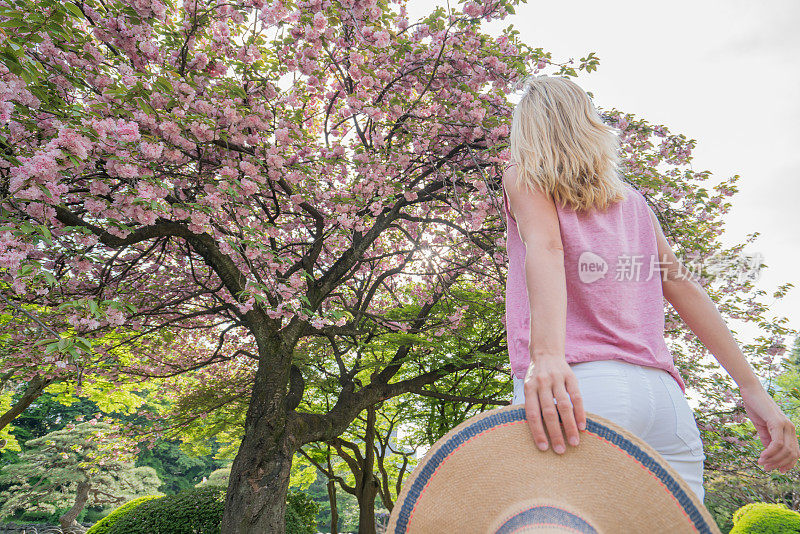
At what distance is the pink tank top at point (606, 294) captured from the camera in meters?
1.28

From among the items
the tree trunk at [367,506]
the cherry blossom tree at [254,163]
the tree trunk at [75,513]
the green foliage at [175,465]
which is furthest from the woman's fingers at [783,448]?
the green foliage at [175,465]

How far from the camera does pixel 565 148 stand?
4.71ft

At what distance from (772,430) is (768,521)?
7782 mm

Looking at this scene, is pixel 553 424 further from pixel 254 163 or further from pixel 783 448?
pixel 254 163

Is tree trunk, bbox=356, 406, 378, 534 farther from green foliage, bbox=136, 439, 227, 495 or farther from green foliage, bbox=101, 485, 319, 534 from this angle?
green foliage, bbox=136, 439, 227, 495

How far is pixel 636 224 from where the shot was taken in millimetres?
1551

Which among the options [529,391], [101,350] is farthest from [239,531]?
[529,391]

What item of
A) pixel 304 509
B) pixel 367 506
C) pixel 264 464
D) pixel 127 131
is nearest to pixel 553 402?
pixel 127 131

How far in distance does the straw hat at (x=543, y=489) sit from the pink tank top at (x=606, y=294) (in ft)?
1.09

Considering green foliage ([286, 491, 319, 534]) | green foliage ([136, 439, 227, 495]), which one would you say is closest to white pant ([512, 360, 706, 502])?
green foliage ([286, 491, 319, 534])

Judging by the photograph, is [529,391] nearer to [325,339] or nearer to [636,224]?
[636,224]

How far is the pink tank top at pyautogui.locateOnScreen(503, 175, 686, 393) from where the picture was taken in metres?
1.28

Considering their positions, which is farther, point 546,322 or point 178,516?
point 178,516

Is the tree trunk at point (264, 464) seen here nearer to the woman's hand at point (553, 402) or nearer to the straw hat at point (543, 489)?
the straw hat at point (543, 489)
